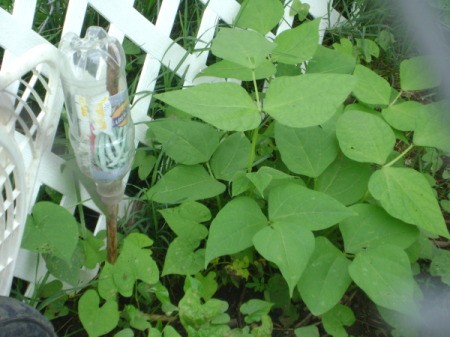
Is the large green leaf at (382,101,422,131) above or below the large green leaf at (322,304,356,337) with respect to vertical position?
above

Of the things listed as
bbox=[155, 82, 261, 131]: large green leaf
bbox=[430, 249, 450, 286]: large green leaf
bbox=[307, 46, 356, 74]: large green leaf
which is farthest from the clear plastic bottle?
bbox=[430, 249, 450, 286]: large green leaf

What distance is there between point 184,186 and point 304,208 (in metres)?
0.31

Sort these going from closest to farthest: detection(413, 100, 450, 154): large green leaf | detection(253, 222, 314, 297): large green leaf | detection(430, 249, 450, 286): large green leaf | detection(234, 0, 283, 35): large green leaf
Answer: detection(253, 222, 314, 297): large green leaf, detection(413, 100, 450, 154): large green leaf, detection(430, 249, 450, 286): large green leaf, detection(234, 0, 283, 35): large green leaf

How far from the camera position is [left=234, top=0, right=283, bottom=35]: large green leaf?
166 cm

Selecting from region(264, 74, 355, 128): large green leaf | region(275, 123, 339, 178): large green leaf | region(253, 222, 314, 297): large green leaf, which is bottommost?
region(253, 222, 314, 297): large green leaf

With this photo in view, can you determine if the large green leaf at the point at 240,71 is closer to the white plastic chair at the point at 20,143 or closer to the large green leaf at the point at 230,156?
the large green leaf at the point at 230,156

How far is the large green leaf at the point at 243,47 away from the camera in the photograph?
54.0 inches

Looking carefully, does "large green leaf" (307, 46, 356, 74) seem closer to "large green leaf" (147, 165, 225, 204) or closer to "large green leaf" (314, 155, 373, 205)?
"large green leaf" (314, 155, 373, 205)

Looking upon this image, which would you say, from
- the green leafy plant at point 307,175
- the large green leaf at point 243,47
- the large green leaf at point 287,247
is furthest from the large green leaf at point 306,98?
the large green leaf at point 287,247

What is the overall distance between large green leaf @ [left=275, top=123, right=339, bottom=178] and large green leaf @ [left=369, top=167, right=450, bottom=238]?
13 cm

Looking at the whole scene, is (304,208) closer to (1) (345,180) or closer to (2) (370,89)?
(1) (345,180)

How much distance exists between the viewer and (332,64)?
169 cm

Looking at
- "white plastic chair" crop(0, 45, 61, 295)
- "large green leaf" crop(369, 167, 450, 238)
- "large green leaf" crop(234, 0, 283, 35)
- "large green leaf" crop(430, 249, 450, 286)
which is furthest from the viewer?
"large green leaf" crop(234, 0, 283, 35)

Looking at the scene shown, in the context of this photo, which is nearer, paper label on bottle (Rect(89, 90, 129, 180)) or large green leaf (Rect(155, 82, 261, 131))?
paper label on bottle (Rect(89, 90, 129, 180))
